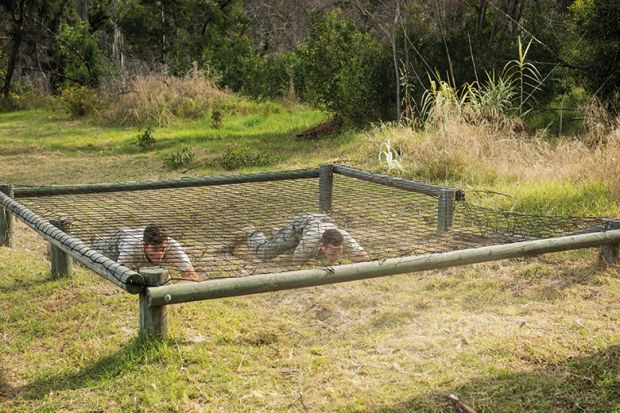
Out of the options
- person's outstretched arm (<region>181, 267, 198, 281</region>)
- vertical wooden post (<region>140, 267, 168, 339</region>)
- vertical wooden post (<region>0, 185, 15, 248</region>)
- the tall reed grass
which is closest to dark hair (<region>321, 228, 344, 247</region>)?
person's outstretched arm (<region>181, 267, 198, 281</region>)

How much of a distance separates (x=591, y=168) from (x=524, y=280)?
211 cm

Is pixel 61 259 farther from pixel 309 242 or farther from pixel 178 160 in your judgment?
pixel 178 160

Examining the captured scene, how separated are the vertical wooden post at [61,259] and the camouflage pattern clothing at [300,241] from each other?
114 cm

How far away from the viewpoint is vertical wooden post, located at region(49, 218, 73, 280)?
4.47 meters

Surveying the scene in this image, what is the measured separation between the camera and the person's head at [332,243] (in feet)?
15.5

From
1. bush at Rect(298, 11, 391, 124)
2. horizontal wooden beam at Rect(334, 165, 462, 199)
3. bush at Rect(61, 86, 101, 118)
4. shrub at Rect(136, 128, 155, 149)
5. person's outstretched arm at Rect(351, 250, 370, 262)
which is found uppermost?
bush at Rect(298, 11, 391, 124)

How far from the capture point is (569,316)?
3.74m

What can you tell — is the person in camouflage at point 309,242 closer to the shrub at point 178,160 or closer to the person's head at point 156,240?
the person's head at point 156,240

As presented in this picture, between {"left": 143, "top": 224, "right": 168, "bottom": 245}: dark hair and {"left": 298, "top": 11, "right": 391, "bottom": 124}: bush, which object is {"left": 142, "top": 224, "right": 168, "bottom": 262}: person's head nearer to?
{"left": 143, "top": 224, "right": 168, "bottom": 245}: dark hair

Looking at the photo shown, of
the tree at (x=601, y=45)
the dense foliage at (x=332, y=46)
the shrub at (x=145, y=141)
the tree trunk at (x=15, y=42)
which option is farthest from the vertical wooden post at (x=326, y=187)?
the tree trunk at (x=15, y=42)

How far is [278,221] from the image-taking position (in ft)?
19.0

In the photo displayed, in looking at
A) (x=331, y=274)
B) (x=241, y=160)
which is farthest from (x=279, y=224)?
(x=241, y=160)

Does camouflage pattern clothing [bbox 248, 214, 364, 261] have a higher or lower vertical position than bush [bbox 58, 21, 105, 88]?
lower

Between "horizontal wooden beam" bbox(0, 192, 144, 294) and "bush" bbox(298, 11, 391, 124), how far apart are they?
21.9ft
